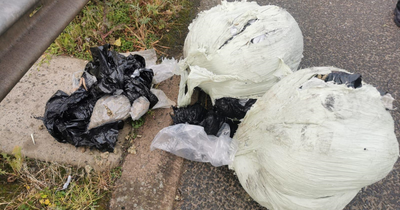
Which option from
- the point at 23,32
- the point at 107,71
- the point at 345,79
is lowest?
the point at 107,71

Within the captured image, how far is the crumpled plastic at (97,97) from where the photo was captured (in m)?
1.80

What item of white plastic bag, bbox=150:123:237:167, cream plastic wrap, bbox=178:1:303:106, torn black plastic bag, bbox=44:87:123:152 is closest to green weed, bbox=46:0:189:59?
torn black plastic bag, bbox=44:87:123:152

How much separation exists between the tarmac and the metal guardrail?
79 centimetres

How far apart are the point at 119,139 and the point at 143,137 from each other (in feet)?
0.57

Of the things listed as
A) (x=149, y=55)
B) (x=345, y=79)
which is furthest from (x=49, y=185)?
(x=345, y=79)

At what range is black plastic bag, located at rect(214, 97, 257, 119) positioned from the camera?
5.81ft

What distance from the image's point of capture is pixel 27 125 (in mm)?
1925

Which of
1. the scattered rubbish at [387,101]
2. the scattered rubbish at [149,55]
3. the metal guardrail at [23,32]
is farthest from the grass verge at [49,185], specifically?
the scattered rubbish at [387,101]

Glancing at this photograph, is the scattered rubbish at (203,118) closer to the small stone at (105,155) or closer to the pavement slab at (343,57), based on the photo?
the pavement slab at (343,57)

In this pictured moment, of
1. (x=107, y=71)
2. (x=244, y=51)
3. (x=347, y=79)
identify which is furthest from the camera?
(x=107, y=71)

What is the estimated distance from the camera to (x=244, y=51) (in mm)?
1594

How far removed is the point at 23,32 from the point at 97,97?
735 millimetres

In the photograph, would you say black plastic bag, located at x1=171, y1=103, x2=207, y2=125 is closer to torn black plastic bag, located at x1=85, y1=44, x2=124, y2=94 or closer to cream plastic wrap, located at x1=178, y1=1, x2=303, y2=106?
cream plastic wrap, located at x1=178, y1=1, x2=303, y2=106

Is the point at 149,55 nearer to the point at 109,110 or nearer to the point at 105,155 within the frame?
the point at 109,110
